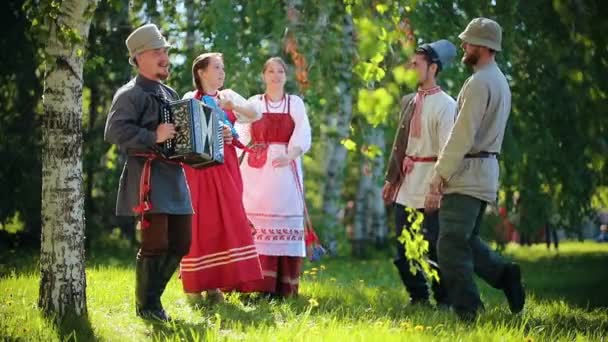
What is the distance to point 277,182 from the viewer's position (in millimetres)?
7566

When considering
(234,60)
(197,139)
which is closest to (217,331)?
(197,139)

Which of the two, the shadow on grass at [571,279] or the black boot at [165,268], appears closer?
the black boot at [165,268]

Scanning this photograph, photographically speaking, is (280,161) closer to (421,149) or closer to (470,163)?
(421,149)

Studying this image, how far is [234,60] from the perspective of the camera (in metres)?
10.8

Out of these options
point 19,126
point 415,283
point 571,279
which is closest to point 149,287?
point 415,283

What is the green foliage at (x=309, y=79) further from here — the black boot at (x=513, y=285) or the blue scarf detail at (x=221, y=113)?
the black boot at (x=513, y=285)

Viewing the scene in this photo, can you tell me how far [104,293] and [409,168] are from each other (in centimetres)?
241

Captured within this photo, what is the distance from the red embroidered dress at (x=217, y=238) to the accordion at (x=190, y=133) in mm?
992

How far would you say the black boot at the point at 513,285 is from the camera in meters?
6.41

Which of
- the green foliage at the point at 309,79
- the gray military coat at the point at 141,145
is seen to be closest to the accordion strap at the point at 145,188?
the gray military coat at the point at 141,145

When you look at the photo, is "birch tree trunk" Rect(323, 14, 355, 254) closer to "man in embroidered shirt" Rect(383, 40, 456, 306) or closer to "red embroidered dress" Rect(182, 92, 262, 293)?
"man in embroidered shirt" Rect(383, 40, 456, 306)

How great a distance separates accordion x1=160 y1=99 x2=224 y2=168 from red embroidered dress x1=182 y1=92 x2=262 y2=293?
992mm

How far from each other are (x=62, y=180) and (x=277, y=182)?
2.25 metres

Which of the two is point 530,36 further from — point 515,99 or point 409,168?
point 409,168
